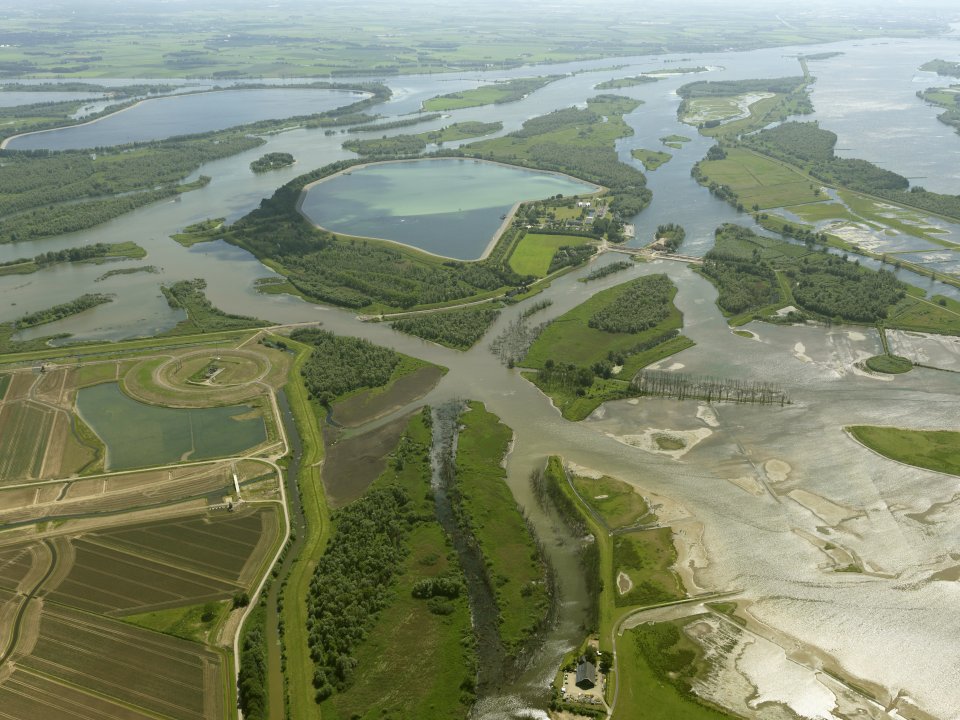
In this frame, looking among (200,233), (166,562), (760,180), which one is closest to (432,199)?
(200,233)

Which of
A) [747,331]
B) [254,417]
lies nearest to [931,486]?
[747,331]

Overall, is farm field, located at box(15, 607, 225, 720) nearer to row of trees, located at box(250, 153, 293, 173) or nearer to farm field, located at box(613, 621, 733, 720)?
farm field, located at box(613, 621, 733, 720)

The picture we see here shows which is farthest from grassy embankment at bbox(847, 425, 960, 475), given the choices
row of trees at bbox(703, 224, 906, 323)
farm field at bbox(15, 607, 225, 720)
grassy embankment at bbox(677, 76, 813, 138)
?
grassy embankment at bbox(677, 76, 813, 138)

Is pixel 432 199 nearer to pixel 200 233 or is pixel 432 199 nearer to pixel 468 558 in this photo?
pixel 200 233

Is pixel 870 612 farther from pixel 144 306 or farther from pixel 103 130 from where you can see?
pixel 103 130

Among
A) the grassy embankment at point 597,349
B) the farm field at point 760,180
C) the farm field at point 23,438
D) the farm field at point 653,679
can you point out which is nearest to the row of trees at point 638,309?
the grassy embankment at point 597,349
